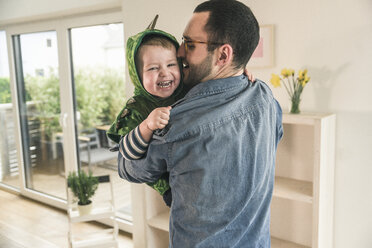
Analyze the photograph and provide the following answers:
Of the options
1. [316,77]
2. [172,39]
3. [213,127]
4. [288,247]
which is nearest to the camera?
[213,127]

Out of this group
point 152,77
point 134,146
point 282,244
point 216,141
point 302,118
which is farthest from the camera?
point 282,244

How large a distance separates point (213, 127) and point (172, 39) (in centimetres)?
43

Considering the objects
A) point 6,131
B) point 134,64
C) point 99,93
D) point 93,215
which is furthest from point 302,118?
point 6,131

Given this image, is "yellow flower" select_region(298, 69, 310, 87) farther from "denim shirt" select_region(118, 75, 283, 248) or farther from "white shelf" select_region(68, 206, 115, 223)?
"white shelf" select_region(68, 206, 115, 223)

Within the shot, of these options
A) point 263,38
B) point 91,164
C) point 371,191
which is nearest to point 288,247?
point 371,191

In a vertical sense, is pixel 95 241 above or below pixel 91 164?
below

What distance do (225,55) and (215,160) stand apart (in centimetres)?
27

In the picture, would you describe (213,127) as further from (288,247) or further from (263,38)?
(288,247)

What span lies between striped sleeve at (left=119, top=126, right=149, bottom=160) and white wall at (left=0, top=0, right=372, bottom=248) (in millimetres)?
1473

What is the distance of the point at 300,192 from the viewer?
2033 millimetres

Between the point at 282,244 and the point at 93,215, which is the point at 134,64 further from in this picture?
the point at 93,215

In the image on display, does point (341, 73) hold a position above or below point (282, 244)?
above

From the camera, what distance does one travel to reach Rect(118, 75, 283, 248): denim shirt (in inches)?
32.9

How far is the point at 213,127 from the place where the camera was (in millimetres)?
828
